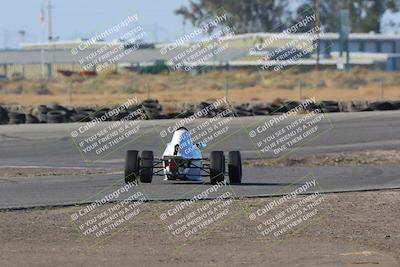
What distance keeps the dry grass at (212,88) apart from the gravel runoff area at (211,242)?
4119 centimetres

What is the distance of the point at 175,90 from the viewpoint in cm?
7062

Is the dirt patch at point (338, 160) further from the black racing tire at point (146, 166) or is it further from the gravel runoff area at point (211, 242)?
the gravel runoff area at point (211, 242)

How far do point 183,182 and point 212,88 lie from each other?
51.5 m

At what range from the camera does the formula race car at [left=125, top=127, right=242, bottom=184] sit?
19484 mm

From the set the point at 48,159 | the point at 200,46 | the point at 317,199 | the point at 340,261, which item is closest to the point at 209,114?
the point at 48,159

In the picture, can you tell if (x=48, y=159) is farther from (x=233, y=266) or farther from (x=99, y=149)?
(x=233, y=266)

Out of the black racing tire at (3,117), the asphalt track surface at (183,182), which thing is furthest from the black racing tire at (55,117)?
the black racing tire at (3,117)

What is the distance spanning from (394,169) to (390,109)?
16.7 m

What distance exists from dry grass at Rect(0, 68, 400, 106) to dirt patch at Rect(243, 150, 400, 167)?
2907 cm

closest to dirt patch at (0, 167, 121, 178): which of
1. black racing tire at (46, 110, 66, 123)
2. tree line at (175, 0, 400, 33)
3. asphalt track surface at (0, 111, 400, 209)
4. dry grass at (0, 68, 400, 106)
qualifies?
A: asphalt track surface at (0, 111, 400, 209)

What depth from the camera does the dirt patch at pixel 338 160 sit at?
83.9 feet

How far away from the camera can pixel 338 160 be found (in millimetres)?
26328

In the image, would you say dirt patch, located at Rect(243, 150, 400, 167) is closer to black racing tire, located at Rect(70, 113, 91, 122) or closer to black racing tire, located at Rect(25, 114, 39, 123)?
black racing tire, located at Rect(70, 113, 91, 122)

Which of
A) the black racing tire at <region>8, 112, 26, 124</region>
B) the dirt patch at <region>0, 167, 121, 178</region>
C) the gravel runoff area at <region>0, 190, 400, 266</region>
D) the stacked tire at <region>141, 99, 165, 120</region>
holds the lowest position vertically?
the stacked tire at <region>141, 99, 165, 120</region>
